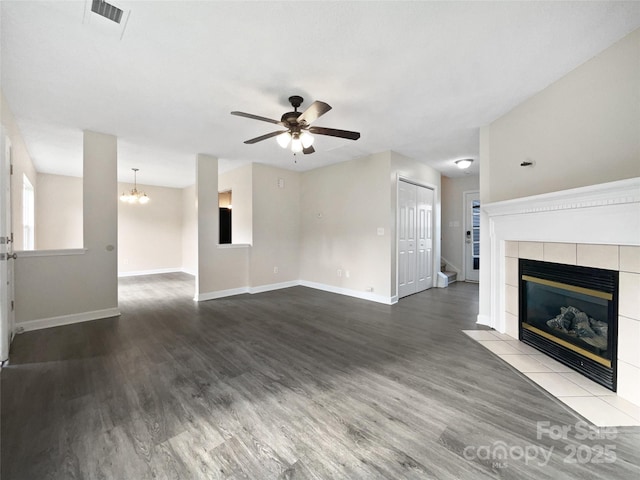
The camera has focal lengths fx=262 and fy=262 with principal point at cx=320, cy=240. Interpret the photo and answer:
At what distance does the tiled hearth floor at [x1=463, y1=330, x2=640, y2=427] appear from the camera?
5.60 ft

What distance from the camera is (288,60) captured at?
7.00 feet

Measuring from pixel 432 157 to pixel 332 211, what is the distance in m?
A: 2.13

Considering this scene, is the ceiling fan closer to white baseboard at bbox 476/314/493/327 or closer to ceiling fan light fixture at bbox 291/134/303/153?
ceiling fan light fixture at bbox 291/134/303/153

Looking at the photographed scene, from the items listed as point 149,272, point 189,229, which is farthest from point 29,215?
point 189,229

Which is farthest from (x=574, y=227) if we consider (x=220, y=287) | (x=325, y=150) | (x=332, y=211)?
(x=220, y=287)

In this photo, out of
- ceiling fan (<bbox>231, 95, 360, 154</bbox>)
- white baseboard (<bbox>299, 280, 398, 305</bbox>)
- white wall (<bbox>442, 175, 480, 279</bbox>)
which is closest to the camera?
ceiling fan (<bbox>231, 95, 360, 154</bbox>)

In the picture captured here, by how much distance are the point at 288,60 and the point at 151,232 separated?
727cm

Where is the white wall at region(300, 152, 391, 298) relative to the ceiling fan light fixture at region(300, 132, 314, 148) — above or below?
below

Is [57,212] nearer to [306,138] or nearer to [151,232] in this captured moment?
[151,232]

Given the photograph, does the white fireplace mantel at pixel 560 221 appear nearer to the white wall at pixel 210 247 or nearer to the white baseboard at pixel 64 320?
the white wall at pixel 210 247

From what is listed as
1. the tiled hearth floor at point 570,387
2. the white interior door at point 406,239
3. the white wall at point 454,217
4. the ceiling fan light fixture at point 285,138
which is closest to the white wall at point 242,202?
the ceiling fan light fixture at point 285,138

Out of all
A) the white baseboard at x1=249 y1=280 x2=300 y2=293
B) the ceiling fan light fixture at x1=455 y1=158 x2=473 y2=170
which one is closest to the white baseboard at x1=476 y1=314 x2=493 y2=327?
the ceiling fan light fixture at x1=455 y1=158 x2=473 y2=170

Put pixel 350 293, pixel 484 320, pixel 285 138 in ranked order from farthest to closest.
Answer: pixel 350 293 < pixel 484 320 < pixel 285 138

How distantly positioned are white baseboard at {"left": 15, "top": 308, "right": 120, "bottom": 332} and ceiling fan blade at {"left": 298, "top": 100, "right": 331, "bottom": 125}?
3.78 m
